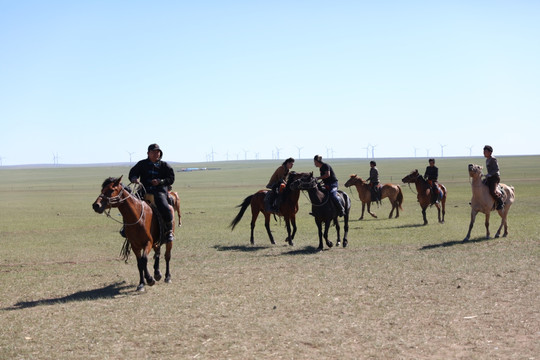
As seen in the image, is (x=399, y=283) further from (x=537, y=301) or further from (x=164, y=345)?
(x=164, y=345)

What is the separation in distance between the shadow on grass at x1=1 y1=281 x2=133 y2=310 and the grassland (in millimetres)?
24

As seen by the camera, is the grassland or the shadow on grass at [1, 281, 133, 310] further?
the shadow on grass at [1, 281, 133, 310]

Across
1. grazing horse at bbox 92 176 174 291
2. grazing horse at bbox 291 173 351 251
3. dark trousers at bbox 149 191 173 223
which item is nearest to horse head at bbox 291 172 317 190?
grazing horse at bbox 291 173 351 251

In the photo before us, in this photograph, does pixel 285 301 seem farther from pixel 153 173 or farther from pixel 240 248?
pixel 240 248

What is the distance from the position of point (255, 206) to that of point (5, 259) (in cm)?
776

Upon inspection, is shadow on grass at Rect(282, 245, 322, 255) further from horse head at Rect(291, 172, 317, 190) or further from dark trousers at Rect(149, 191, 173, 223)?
dark trousers at Rect(149, 191, 173, 223)

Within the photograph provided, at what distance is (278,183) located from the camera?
17.1m

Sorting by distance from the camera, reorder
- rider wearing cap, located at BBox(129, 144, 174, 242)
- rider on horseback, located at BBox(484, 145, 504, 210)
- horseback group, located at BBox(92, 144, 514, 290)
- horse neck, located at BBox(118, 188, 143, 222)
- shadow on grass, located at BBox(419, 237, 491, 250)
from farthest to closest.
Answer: rider on horseback, located at BBox(484, 145, 504, 210) < shadow on grass, located at BBox(419, 237, 491, 250) < rider wearing cap, located at BBox(129, 144, 174, 242) < horseback group, located at BBox(92, 144, 514, 290) < horse neck, located at BBox(118, 188, 143, 222)

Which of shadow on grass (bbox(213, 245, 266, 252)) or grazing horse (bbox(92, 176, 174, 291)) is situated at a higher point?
grazing horse (bbox(92, 176, 174, 291))

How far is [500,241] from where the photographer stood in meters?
16.6

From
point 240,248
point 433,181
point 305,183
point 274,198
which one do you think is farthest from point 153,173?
point 433,181

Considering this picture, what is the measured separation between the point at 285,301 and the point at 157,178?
4051 mm

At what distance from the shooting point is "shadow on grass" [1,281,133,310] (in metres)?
10.3

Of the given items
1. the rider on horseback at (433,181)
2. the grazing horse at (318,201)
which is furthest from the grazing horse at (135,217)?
the rider on horseback at (433,181)
